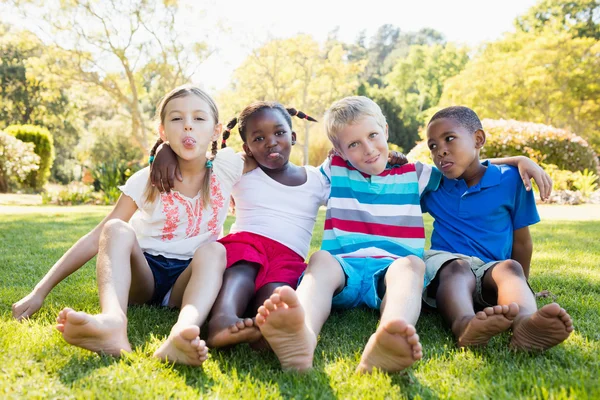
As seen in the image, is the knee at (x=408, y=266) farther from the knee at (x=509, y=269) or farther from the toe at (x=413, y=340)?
the toe at (x=413, y=340)

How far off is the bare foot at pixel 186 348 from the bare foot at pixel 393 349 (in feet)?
1.72

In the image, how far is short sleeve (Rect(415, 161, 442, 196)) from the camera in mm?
2836

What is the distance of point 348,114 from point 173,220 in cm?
107

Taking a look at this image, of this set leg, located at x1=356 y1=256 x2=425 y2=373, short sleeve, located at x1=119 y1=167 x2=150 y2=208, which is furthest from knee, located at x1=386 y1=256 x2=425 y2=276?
short sleeve, located at x1=119 y1=167 x2=150 y2=208

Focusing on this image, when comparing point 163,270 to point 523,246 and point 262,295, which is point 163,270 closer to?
point 262,295

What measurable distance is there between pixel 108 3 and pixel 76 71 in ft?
8.82

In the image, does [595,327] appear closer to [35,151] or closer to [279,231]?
[279,231]

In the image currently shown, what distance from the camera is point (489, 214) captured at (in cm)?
271

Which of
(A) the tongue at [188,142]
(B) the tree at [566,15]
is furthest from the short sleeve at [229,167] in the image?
(B) the tree at [566,15]

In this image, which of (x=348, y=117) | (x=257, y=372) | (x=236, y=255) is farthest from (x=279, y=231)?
(x=257, y=372)

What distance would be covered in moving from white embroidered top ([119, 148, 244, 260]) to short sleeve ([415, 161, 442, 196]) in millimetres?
1081

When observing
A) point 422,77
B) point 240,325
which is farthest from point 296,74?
point 240,325

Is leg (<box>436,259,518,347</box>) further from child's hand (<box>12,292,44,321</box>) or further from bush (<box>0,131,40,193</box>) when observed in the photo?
bush (<box>0,131,40,193</box>)

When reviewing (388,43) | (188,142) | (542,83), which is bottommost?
(188,142)
